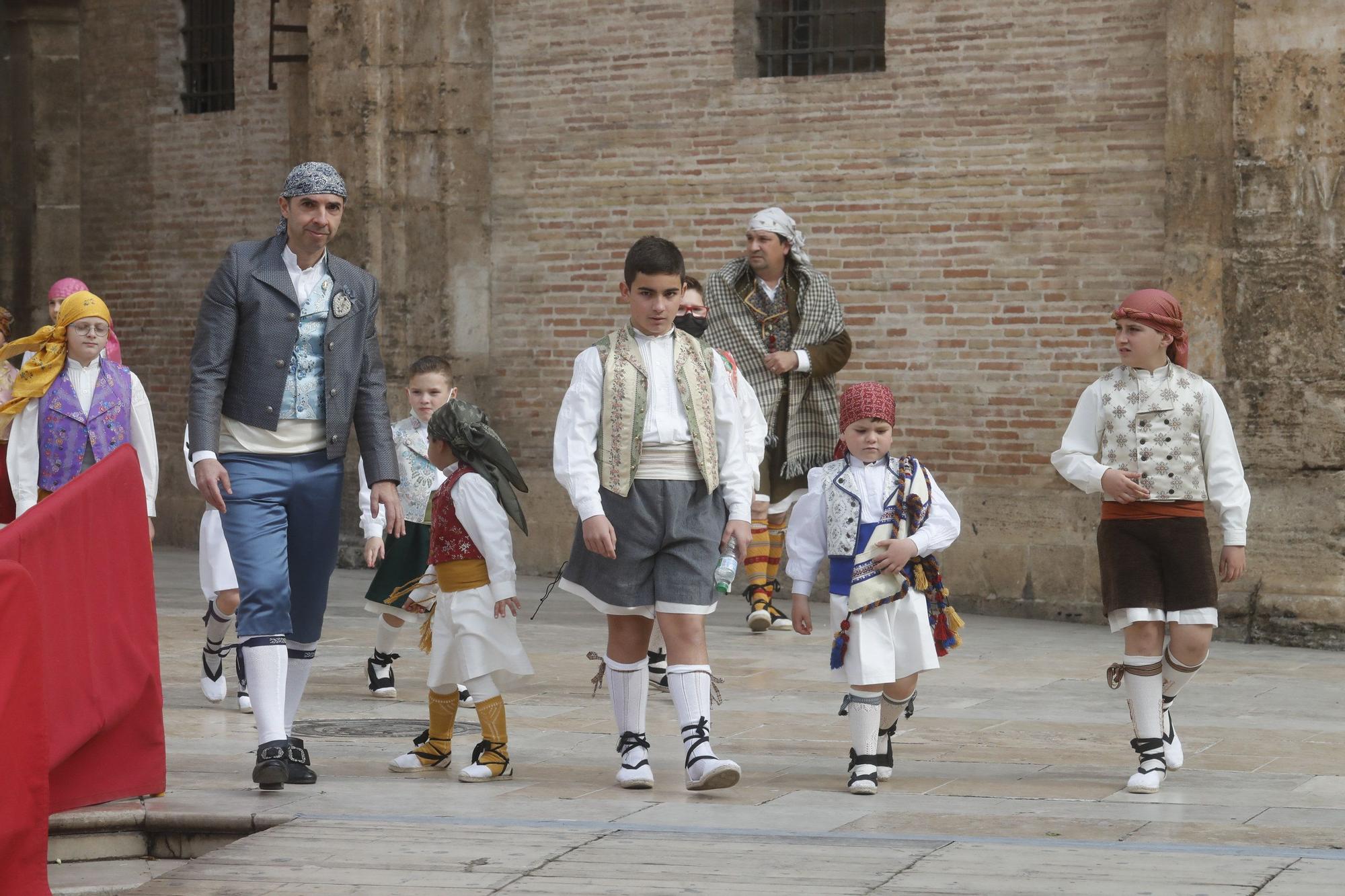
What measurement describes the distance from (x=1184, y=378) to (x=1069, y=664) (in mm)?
3334

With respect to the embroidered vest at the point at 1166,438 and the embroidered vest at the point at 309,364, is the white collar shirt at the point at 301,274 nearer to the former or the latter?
the embroidered vest at the point at 309,364

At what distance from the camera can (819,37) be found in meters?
12.9

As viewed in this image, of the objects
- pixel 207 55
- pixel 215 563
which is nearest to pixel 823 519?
pixel 215 563

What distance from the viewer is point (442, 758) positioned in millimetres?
6828

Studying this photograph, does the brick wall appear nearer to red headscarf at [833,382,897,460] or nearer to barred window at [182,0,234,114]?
barred window at [182,0,234,114]

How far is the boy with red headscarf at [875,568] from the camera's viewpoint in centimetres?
648

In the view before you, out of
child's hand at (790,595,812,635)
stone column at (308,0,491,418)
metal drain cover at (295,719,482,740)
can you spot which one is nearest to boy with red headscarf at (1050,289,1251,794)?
child's hand at (790,595,812,635)

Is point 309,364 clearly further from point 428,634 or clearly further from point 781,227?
point 781,227

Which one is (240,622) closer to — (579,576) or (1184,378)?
(579,576)

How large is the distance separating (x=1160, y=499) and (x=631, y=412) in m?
1.80

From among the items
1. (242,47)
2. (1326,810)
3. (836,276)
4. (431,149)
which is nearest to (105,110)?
(242,47)

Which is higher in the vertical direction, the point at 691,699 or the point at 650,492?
the point at 650,492

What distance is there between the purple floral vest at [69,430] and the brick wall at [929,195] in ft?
17.5

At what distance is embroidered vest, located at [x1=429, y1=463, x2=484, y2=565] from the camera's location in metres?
6.76
